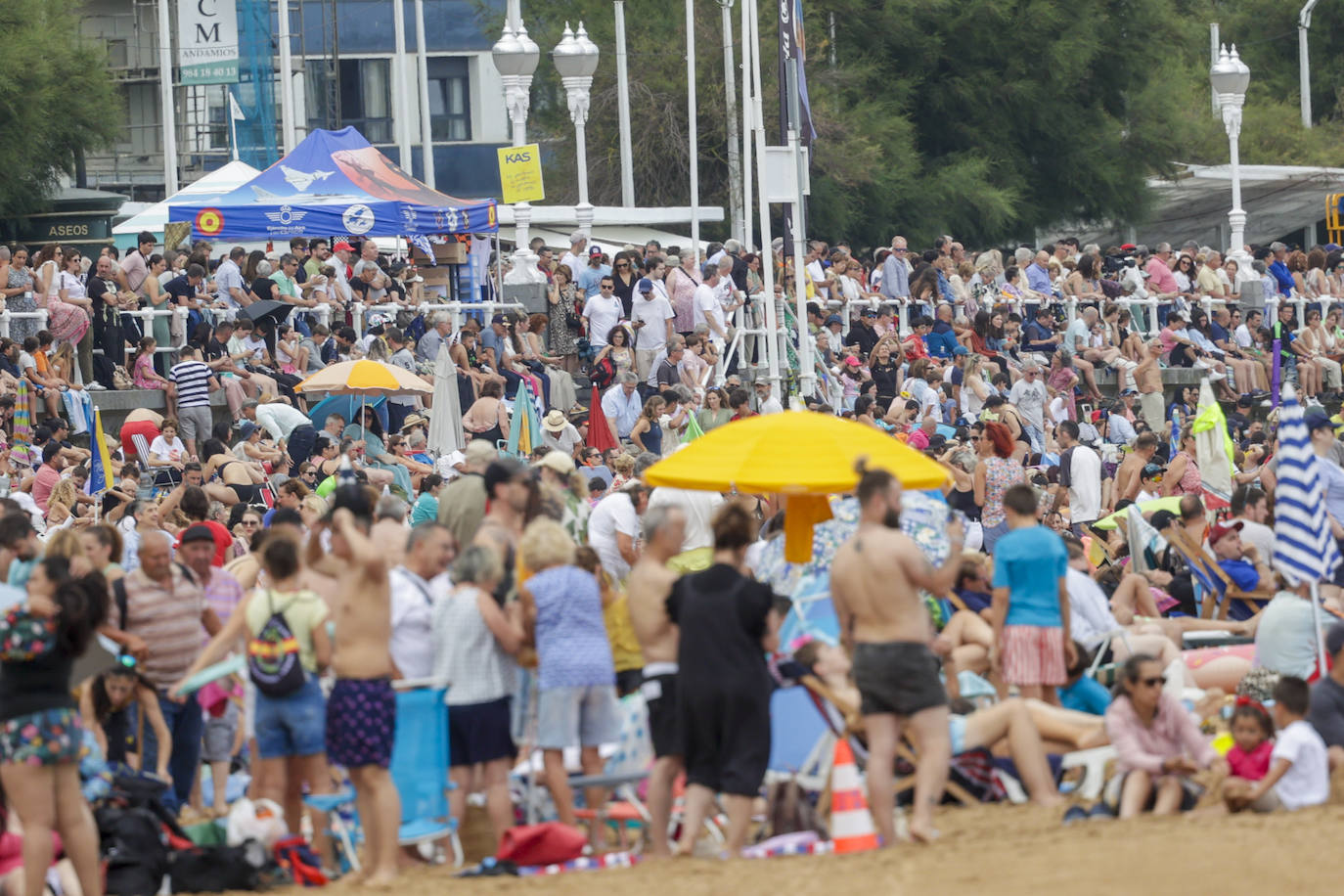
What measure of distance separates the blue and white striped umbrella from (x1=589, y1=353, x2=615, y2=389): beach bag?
11.2 meters

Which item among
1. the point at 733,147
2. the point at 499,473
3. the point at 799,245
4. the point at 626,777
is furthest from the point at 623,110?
the point at 626,777

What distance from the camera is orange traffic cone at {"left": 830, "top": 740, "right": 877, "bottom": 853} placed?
916cm

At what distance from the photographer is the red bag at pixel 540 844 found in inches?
354

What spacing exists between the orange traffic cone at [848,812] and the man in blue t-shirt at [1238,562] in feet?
17.6

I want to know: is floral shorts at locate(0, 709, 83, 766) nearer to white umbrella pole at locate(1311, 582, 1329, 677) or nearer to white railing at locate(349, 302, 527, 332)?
white umbrella pole at locate(1311, 582, 1329, 677)

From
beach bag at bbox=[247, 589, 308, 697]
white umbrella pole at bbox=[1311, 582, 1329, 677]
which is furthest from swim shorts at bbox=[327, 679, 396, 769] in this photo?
white umbrella pole at bbox=[1311, 582, 1329, 677]

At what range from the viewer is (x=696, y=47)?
38062mm

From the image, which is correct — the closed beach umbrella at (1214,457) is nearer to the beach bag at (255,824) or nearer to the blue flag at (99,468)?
the blue flag at (99,468)

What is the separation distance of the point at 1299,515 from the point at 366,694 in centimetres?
508

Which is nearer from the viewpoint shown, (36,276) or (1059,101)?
(36,276)

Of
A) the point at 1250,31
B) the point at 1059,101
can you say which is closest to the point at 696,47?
the point at 1059,101

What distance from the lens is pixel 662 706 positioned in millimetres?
9266

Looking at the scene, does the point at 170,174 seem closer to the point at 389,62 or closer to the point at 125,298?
the point at 389,62

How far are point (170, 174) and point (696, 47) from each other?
30.2 ft
